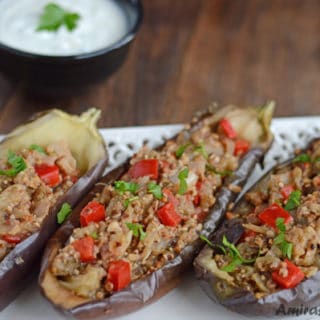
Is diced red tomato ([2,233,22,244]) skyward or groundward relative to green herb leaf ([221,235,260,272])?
skyward

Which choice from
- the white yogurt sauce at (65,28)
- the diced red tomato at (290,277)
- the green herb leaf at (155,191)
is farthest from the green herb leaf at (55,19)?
the diced red tomato at (290,277)

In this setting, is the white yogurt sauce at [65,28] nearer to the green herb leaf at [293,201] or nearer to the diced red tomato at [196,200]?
the diced red tomato at [196,200]

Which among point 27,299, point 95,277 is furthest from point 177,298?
point 27,299

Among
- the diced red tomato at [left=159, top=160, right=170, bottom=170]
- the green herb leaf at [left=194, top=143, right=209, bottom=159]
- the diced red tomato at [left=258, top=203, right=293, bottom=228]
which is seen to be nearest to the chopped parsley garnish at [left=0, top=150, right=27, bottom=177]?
the diced red tomato at [left=159, top=160, right=170, bottom=170]

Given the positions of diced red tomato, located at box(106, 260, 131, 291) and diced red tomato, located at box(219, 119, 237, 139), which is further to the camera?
diced red tomato, located at box(219, 119, 237, 139)

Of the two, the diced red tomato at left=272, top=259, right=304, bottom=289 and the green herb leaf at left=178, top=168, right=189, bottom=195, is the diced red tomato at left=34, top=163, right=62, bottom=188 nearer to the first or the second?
the green herb leaf at left=178, top=168, right=189, bottom=195

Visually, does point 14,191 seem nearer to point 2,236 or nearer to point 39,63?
point 2,236

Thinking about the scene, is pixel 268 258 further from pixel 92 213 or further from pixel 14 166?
pixel 14 166

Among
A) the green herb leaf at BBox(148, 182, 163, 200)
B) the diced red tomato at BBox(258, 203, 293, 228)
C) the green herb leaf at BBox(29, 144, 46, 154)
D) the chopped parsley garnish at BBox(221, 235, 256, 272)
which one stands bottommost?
the chopped parsley garnish at BBox(221, 235, 256, 272)
